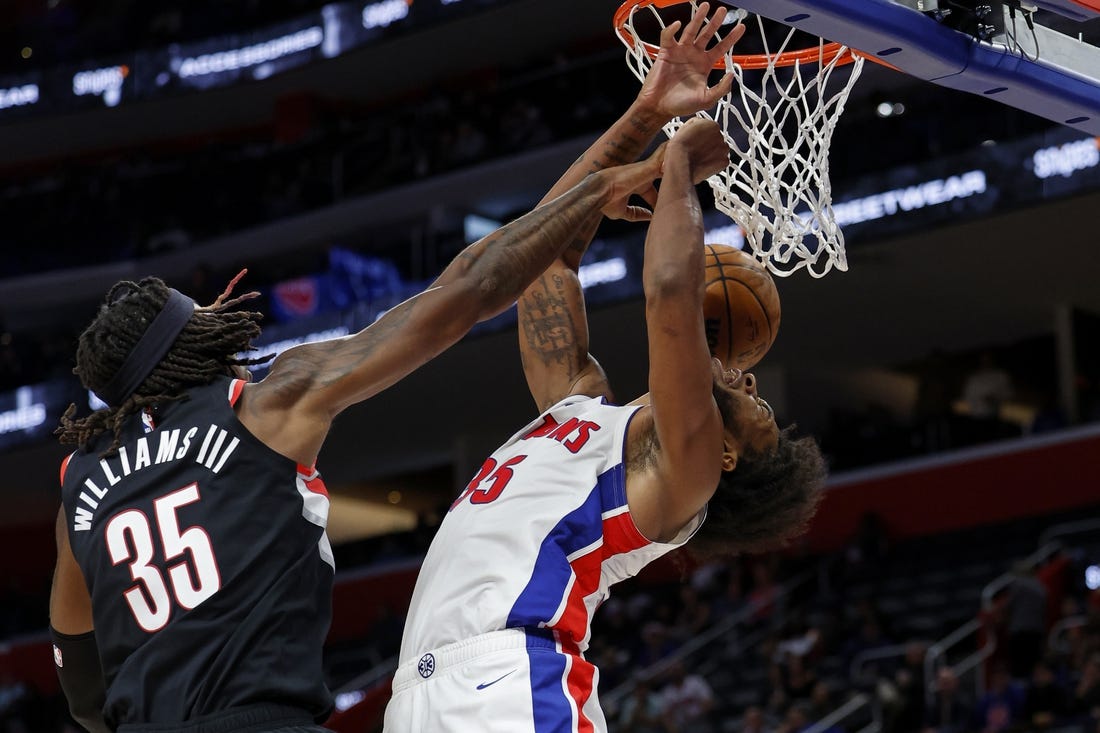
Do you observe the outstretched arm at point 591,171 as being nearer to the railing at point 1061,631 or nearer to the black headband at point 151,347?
the black headband at point 151,347

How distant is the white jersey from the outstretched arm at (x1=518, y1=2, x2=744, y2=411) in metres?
0.42

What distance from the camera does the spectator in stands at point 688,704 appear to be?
11453 millimetres

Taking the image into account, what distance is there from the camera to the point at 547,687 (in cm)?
316

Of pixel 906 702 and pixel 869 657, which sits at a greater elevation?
pixel 906 702

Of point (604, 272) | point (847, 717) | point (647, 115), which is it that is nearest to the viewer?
point (647, 115)

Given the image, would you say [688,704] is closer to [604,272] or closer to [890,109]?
[604,272]

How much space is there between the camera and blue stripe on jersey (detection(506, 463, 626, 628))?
10.5 feet

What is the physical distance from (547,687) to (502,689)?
9 centimetres

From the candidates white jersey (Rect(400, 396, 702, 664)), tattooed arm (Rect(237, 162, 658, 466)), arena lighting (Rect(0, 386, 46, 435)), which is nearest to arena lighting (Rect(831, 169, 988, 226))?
arena lighting (Rect(0, 386, 46, 435))

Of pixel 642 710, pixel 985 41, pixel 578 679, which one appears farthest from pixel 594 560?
pixel 642 710

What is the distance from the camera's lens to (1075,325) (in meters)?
17.0

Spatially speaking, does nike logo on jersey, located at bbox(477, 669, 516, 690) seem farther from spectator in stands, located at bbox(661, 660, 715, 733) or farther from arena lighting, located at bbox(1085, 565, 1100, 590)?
arena lighting, located at bbox(1085, 565, 1100, 590)

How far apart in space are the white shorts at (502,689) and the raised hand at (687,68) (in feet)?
4.18

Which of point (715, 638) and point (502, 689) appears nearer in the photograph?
point (502, 689)
